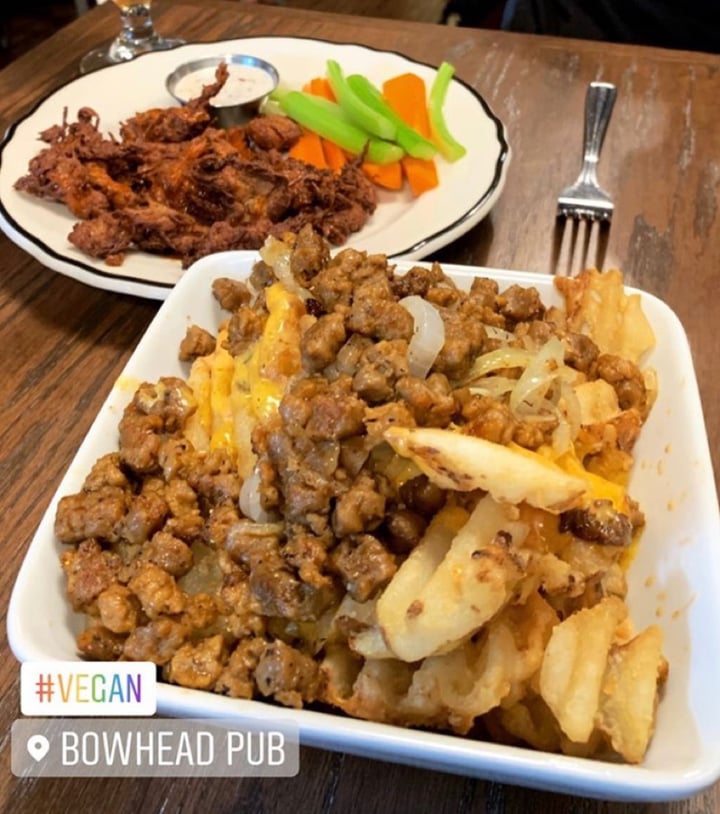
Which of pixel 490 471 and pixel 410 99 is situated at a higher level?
pixel 490 471

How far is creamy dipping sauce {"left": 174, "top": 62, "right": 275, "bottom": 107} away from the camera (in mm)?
2715

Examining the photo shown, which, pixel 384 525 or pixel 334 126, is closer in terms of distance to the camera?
pixel 384 525

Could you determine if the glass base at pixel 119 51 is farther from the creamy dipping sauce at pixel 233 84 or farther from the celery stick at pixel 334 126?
the celery stick at pixel 334 126

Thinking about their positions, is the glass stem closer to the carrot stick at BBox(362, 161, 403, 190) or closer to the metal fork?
the carrot stick at BBox(362, 161, 403, 190)

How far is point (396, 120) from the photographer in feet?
8.25

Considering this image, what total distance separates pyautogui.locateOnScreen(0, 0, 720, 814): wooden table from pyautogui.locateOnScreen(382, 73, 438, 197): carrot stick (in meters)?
0.22

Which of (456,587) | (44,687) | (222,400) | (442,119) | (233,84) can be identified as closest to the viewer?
(456,587)

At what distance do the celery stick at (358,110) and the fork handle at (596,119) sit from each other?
21.9 inches

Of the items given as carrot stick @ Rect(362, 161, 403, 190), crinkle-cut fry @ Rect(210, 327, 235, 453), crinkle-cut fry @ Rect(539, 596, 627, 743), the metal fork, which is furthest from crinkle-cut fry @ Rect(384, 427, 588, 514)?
carrot stick @ Rect(362, 161, 403, 190)

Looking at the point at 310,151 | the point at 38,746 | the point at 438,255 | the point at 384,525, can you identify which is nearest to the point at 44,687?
the point at 38,746

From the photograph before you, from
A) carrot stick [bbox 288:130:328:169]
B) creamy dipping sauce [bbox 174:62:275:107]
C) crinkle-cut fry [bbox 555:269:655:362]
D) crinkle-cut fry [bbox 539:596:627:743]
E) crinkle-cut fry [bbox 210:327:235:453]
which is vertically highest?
crinkle-cut fry [bbox 555:269:655:362]

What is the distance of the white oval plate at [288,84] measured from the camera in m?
1.94

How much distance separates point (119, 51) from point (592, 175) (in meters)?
1.90

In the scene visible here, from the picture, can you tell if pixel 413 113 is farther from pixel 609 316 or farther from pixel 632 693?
pixel 632 693
